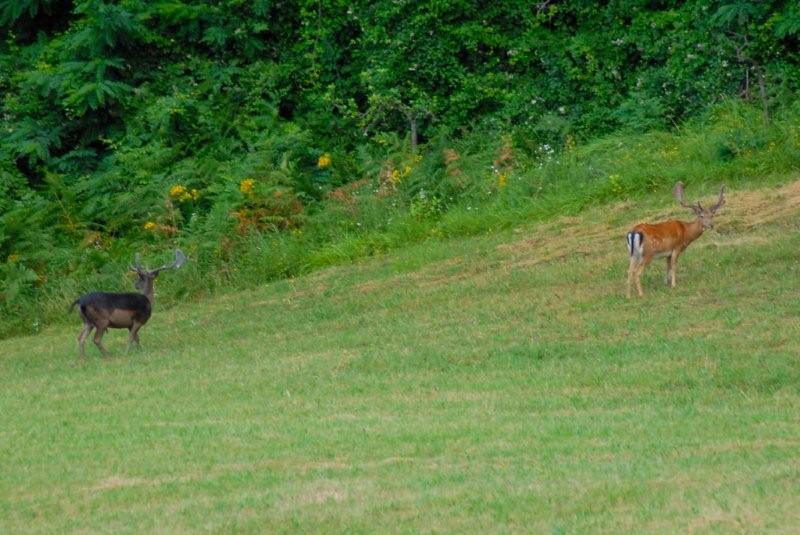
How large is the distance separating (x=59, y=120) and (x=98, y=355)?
423 inches

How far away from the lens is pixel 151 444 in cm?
1113

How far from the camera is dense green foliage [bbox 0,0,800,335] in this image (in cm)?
2145

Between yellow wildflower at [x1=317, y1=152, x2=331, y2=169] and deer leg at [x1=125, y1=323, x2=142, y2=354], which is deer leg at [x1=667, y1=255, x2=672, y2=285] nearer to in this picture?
deer leg at [x1=125, y1=323, x2=142, y2=354]

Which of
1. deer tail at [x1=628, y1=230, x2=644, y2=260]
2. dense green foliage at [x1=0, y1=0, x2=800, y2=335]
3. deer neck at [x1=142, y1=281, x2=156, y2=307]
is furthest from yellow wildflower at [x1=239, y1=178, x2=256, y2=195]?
deer tail at [x1=628, y1=230, x2=644, y2=260]

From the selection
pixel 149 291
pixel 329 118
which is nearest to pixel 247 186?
pixel 329 118

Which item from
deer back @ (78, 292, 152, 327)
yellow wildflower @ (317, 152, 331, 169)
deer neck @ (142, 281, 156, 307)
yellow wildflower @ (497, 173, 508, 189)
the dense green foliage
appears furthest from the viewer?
yellow wildflower @ (317, 152, 331, 169)

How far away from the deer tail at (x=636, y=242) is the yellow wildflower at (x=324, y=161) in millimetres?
9763

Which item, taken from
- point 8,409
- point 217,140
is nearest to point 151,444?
point 8,409

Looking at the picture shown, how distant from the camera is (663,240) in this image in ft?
51.8

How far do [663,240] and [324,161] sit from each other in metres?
9.83

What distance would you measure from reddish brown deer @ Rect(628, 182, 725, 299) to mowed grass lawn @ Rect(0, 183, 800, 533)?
303 mm

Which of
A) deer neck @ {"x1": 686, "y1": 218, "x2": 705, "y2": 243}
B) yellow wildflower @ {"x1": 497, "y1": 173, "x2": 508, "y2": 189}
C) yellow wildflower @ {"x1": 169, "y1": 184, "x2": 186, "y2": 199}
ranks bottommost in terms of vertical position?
yellow wildflower @ {"x1": 497, "y1": 173, "x2": 508, "y2": 189}

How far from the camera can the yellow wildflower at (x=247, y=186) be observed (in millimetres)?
22906

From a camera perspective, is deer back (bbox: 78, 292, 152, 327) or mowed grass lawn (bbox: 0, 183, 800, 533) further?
deer back (bbox: 78, 292, 152, 327)
